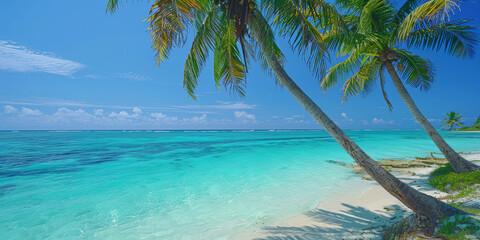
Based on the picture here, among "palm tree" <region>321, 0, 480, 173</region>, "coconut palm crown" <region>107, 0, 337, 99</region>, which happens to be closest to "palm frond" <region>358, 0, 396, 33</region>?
"palm tree" <region>321, 0, 480, 173</region>

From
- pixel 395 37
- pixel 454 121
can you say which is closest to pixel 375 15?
pixel 395 37

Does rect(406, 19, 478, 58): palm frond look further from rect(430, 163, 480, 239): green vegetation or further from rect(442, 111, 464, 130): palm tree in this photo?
rect(442, 111, 464, 130): palm tree

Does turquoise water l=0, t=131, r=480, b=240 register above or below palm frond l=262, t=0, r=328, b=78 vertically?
below

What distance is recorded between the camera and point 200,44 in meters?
4.82

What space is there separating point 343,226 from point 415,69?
19.2 feet

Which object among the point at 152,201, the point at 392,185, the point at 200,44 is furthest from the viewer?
the point at 152,201

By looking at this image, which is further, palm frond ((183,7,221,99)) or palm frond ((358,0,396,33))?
palm frond ((358,0,396,33))

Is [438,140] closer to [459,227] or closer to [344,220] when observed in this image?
[344,220]

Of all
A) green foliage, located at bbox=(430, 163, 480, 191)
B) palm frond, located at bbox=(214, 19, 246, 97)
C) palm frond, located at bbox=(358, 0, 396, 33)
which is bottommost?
green foliage, located at bbox=(430, 163, 480, 191)

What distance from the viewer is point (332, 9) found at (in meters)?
3.99

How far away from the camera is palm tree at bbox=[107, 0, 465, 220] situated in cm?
311

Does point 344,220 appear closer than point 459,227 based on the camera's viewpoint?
No

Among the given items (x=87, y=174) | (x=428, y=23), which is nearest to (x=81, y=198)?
(x=87, y=174)

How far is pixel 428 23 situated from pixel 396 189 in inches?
198
